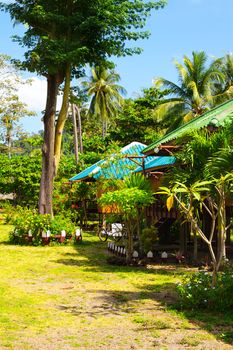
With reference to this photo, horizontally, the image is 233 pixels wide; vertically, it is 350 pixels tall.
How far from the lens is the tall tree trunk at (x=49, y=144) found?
19.2 metres

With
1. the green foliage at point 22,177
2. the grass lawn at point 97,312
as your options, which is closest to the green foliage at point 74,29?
the grass lawn at point 97,312

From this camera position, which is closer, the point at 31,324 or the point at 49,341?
the point at 49,341

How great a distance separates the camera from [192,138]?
25.6 feet

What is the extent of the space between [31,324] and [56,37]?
14.5m

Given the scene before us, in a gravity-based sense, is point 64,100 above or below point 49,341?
above

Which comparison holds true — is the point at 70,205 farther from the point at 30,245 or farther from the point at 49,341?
the point at 49,341

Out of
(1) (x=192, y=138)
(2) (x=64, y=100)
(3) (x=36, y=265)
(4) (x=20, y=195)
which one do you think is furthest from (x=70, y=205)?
(1) (x=192, y=138)

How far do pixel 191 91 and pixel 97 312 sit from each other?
91.8 feet

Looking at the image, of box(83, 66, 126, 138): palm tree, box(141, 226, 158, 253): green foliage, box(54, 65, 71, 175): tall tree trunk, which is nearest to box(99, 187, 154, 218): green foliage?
box(141, 226, 158, 253): green foliage

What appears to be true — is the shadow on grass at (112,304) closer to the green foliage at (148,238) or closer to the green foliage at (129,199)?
the green foliage at (129,199)

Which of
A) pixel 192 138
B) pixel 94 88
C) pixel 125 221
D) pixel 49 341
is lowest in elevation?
pixel 49 341

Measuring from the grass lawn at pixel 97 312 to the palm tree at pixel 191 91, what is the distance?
22.7 m

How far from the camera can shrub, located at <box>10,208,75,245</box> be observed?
663 inches

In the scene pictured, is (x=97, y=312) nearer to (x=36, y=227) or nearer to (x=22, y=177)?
(x=36, y=227)
